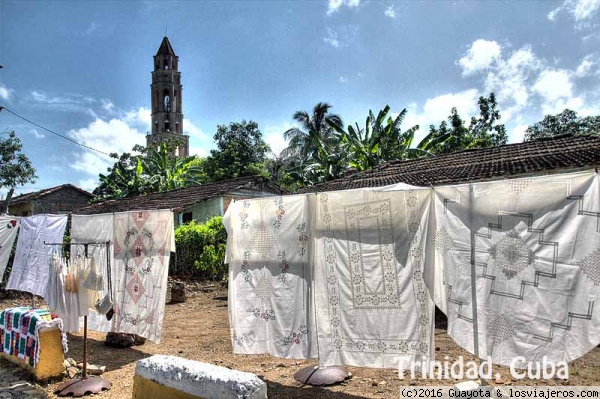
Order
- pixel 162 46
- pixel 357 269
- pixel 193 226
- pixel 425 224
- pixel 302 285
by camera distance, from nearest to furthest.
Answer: pixel 425 224 < pixel 357 269 < pixel 302 285 < pixel 193 226 < pixel 162 46

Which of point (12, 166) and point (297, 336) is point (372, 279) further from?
point (12, 166)

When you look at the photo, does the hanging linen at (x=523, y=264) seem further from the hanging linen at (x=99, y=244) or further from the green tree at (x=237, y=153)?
the green tree at (x=237, y=153)

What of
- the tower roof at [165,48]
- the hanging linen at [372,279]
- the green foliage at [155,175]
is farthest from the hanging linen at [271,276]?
the tower roof at [165,48]

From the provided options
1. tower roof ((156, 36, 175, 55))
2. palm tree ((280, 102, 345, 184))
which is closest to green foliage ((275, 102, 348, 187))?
palm tree ((280, 102, 345, 184))

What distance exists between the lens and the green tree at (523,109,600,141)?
31297 mm

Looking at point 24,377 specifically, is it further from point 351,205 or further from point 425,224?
point 425,224

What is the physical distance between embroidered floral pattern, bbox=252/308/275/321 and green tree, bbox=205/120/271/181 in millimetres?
27261

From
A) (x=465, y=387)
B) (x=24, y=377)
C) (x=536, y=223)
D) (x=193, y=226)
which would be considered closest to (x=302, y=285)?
(x=465, y=387)

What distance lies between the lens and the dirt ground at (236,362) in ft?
15.0

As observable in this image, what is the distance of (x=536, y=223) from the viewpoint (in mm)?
3227

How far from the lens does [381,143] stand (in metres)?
19.0

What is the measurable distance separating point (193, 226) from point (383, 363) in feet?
38.3

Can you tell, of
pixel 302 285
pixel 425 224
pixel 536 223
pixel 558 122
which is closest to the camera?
pixel 536 223

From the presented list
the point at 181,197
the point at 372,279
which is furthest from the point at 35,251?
the point at 181,197
